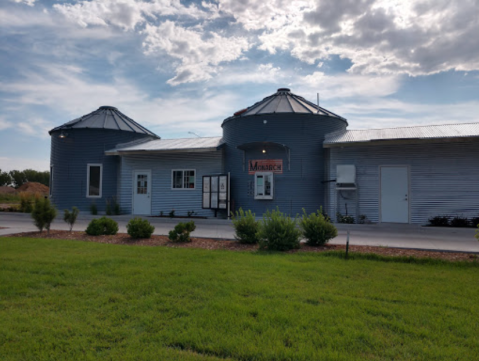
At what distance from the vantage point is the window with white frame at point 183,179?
16.2m

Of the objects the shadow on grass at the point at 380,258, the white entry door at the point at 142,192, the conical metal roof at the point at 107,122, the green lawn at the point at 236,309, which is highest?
the conical metal roof at the point at 107,122

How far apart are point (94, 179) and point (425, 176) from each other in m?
14.7

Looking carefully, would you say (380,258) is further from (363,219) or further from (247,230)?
(363,219)

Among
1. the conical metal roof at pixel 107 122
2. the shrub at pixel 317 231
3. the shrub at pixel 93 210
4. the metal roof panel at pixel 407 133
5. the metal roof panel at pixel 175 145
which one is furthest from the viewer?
the conical metal roof at pixel 107 122

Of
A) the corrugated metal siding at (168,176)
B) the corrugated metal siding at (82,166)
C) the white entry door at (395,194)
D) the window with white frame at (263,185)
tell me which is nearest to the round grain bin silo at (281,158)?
the window with white frame at (263,185)

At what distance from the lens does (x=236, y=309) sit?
3.95 m

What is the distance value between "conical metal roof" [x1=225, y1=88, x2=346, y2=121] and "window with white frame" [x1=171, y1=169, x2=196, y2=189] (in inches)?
130

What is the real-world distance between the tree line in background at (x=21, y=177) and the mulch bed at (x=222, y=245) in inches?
2002

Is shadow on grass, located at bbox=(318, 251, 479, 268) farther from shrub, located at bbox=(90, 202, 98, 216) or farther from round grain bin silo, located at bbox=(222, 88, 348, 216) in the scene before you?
shrub, located at bbox=(90, 202, 98, 216)

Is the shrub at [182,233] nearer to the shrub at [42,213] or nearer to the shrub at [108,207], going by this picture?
the shrub at [42,213]

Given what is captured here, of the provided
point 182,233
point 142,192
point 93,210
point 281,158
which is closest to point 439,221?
point 281,158

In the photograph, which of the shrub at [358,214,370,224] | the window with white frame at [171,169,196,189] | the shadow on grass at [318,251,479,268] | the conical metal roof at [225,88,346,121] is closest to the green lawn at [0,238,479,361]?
the shadow on grass at [318,251,479,268]

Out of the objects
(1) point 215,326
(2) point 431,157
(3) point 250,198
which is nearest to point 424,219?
(2) point 431,157

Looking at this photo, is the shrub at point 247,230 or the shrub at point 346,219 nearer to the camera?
the shrub at point 247,230
